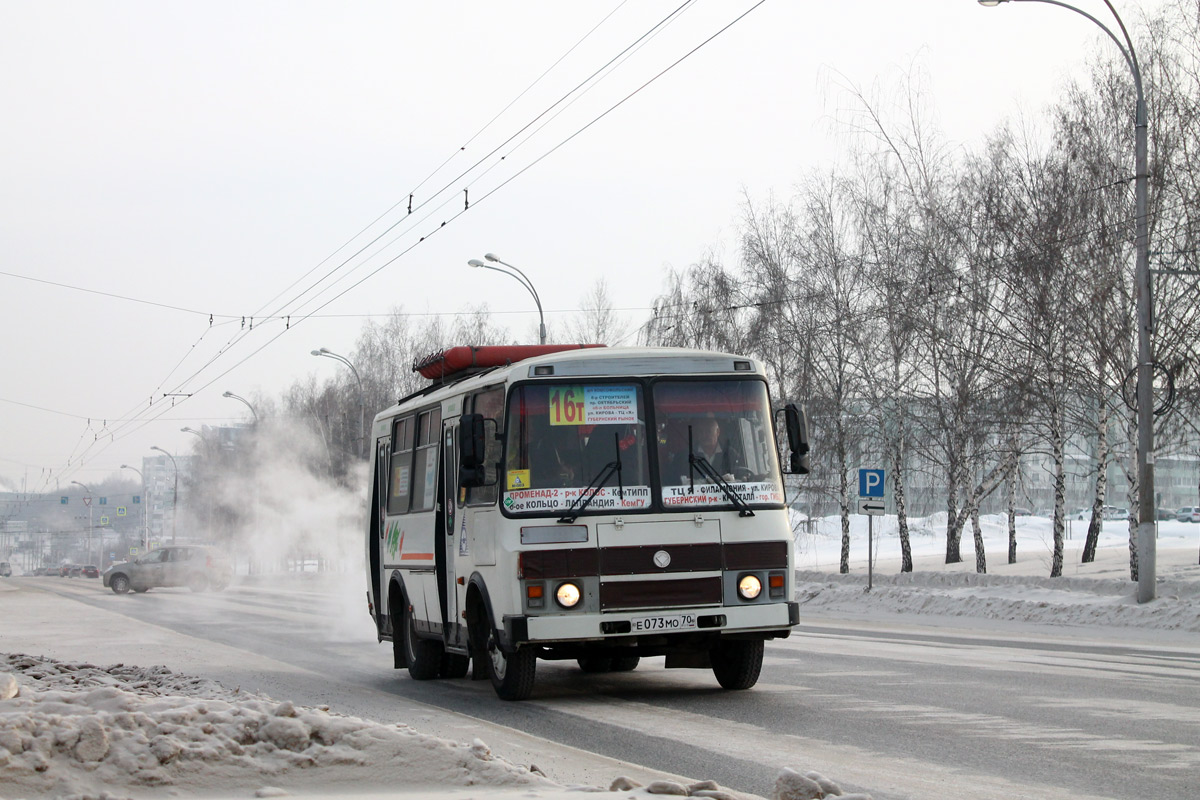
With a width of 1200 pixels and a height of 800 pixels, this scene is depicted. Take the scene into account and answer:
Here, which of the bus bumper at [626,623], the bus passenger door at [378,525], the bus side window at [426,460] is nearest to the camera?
the bus bumper at [626,623]

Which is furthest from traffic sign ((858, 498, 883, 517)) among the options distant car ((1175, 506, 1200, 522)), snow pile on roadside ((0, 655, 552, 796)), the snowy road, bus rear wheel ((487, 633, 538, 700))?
distant car ((1175, 506, 1200, 522))

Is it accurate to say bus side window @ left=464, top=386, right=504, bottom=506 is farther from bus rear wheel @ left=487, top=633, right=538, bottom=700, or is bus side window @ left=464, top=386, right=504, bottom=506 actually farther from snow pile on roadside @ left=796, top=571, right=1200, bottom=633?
snow pile on roadside @ left=796, top=571, right=1200, bottom=633

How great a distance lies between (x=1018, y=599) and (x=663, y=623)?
16871mm

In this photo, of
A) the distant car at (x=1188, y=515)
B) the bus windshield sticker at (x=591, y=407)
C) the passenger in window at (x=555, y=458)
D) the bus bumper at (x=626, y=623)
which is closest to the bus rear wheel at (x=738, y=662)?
the bus bumper at (x=626, y=623)

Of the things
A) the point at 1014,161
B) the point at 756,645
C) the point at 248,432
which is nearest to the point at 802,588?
the point at 1014,161

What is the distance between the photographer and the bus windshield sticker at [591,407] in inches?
432

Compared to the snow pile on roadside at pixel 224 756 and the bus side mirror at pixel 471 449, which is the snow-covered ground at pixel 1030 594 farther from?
the snow pile on roadside at pixel 224 756

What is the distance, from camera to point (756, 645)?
11.6 m

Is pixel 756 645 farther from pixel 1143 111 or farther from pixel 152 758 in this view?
pixel 1143 111

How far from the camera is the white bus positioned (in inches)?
417

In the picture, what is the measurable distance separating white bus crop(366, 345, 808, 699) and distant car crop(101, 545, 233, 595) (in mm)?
35784

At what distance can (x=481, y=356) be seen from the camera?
13.0 meters

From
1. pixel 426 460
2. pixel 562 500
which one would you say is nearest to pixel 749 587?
pixel 562 500

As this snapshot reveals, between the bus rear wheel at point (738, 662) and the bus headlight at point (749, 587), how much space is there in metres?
0.83
